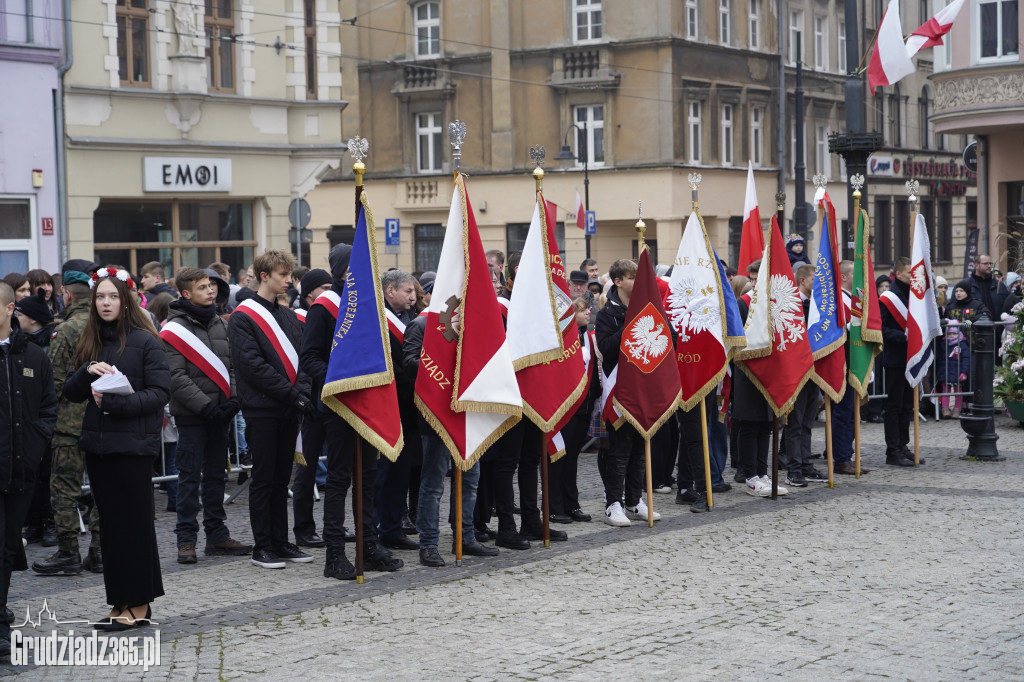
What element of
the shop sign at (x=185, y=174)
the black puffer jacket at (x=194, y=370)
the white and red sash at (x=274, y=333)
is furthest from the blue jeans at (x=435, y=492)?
the shop sign at (x=185, y=174)

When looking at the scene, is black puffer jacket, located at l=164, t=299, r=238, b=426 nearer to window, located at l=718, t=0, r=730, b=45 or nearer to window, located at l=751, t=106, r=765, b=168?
window, located at l=718, t=0, r=730, b=45

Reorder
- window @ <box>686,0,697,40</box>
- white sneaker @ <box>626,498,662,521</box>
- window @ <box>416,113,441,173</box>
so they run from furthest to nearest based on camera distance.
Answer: window @ <box>416,113,441,173</box> → window @ <box>686,0,697,40</box> → white sneaker @ <box>626,498,662,521</box>

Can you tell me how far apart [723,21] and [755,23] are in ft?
6.39

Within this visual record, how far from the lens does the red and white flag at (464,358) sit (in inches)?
374

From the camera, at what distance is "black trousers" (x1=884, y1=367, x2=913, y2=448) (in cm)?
1400

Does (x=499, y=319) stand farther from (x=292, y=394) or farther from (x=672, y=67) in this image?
(x=672, y=67)

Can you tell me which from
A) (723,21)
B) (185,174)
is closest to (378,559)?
(185,174)

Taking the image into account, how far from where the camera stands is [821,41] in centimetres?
4847

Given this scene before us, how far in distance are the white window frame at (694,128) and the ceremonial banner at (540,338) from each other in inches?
1259

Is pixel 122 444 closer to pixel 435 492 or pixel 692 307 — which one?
pixel 435 492

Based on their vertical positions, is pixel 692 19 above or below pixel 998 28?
above

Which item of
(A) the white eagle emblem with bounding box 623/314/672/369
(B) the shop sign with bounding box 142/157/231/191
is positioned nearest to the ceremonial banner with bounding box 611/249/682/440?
(A) the white eagle emblem with bounding box 623/314/672/369

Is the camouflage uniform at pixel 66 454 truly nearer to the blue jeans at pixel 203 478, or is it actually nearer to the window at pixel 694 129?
the blue jeans at pixel 203 478

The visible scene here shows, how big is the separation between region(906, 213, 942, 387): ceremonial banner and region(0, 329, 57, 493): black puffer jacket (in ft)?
29.8
